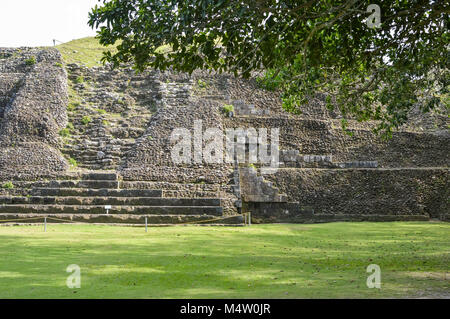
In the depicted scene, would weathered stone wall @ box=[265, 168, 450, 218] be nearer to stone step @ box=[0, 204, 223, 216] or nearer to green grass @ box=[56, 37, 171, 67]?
stone step @ box=[0, 204, 223, 216]

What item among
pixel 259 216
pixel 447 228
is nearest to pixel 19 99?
pixel 259 216

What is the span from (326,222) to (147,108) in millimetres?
9859

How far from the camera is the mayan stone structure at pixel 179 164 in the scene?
16875 mm

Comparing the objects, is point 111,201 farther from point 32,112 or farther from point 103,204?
point 32,112

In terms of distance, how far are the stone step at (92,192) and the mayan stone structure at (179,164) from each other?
33mm

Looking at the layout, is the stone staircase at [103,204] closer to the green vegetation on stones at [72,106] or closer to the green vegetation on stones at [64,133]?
the green vegetation on stones at [64,133]

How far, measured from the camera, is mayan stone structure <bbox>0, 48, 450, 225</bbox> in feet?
55.4

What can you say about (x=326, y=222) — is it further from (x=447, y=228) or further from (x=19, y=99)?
(x=19, y=99)

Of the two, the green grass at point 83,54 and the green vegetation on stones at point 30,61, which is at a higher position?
the green grass at point 83,54

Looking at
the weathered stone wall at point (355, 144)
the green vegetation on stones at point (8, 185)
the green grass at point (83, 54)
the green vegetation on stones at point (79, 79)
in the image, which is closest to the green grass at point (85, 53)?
the green grass at point (83, 54)

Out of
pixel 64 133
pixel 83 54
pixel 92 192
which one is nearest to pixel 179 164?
pixel 92 192

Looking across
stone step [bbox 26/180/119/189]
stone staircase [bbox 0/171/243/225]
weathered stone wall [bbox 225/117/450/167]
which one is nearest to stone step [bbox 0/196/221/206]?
stone staircase [bbox 0/171/243/225]

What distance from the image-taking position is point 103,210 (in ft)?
53.5

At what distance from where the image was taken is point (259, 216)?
1759 cm
